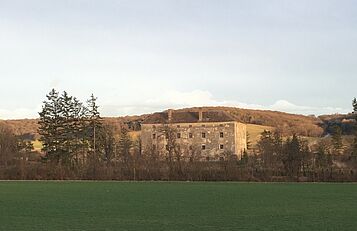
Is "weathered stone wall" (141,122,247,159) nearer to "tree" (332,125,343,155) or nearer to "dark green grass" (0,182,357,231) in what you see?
"tree" (332,125,343,155)

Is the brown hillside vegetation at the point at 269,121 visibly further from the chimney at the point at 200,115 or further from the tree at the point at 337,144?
the tree at the point at 337,144

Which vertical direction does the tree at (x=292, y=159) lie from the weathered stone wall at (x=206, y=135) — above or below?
below

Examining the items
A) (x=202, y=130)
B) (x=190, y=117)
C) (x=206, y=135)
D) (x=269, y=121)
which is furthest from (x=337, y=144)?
(x=269, y=121)

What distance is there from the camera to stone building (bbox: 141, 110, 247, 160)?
3959 inches

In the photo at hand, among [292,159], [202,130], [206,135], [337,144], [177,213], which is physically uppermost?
[202,130]

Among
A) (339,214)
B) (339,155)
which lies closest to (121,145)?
(339,155)

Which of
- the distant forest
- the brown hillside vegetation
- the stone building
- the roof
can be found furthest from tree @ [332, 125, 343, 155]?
the brown hillside vegetation

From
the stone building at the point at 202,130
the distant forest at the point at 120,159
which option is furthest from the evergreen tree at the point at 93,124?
the stone building at the point at 202,130

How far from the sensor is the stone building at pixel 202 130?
10056 centimetres

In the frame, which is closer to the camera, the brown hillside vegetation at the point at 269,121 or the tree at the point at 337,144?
the tree at the point at 337,144

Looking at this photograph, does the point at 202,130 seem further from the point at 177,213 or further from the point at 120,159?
the point at 177,213

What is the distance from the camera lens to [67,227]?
18375 mm

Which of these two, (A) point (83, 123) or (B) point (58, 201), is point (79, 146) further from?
(B) point (58, 201)

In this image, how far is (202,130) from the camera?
10262cm
